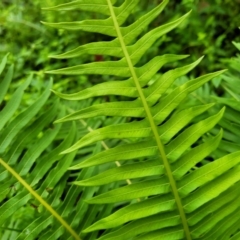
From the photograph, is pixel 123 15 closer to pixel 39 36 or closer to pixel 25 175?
pixel 25 175

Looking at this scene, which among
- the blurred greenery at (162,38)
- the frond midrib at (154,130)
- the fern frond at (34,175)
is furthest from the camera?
the blurred greenery at (162,38)

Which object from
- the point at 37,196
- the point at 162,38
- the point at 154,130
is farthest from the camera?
the point at 162,38

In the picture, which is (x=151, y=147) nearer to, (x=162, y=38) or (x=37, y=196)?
(x=37, y=196)

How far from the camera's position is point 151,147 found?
762 millimetres

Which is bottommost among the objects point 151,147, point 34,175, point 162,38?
point 151,147

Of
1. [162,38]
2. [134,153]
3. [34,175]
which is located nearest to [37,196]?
[34,175]

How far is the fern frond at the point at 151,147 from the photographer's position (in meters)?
0.71

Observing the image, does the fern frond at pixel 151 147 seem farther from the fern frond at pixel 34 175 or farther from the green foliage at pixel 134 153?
the fern frond at pixel 34 175

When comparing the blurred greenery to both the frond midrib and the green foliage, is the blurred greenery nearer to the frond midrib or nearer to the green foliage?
the green foliage

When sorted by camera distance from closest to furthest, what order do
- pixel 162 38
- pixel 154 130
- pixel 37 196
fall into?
pixel 154 130
pixel 37 196
pixel 162 38

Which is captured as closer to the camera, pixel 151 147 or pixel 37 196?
pixel 151 147

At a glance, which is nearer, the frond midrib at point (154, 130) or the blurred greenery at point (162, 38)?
the frond midrib at point (154, 130)

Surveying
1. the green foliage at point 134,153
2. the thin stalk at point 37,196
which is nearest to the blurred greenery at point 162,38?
the green foliage at point 134,153

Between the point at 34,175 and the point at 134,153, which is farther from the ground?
the point at 34,175
